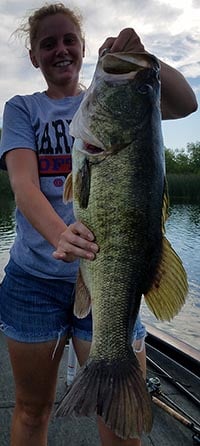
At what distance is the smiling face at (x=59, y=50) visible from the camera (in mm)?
2121

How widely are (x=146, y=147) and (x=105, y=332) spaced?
2.20 feet

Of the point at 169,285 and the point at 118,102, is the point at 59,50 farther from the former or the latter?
the point at 169,285

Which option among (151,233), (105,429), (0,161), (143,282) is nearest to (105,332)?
(143,282)

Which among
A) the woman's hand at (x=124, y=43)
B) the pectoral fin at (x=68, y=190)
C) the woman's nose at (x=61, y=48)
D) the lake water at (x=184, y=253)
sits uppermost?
the woman's nose at (x=61, y=48)

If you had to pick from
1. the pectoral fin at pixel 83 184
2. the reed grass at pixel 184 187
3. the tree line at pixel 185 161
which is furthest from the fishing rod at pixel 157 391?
the tree line at pixel 185 161

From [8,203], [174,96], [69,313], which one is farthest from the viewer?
[8,203]

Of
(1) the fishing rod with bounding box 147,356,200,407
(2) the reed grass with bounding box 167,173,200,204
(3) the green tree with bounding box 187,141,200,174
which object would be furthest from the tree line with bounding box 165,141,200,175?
(1) the fishing rod with bounding box 147,356,200,407

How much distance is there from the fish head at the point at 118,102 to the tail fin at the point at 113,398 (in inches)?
30.5

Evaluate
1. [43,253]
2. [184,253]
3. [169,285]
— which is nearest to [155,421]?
[43,253]

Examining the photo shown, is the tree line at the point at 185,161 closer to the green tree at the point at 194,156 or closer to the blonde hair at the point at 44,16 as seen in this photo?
the green tree at the point at 194,156

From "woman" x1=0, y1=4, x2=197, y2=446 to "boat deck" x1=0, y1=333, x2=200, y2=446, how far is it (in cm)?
105

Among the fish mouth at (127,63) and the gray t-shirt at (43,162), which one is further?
the gray t-shirt at (43,162)

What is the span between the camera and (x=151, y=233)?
66.2 inches

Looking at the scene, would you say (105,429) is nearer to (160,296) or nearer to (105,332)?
(105,332)
